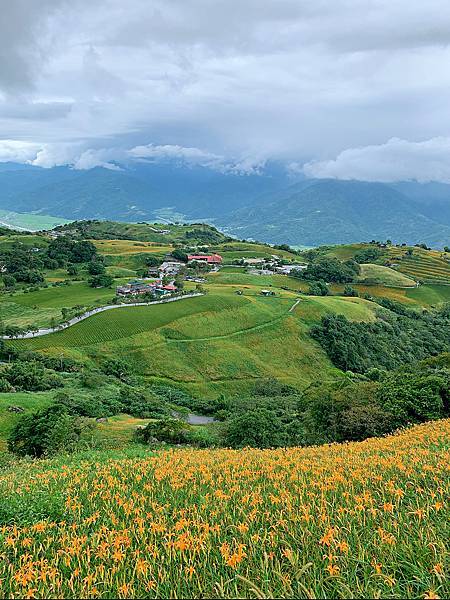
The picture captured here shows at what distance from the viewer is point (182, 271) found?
128125 mm

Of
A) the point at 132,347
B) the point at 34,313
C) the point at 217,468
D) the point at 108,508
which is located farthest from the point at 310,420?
the point at 34,313

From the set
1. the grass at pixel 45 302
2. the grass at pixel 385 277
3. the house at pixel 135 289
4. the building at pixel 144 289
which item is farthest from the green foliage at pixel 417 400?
the grass at pixel 385 277

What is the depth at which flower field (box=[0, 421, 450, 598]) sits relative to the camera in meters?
4.93

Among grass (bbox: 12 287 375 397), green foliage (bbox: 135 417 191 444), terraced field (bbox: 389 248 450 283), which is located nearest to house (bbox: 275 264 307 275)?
terraced field (bbox: 389 248 450 283)

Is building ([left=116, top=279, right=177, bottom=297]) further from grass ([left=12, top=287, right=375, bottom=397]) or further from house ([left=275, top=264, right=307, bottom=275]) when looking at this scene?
house ([left=275, top=264, right=307, bottom=275])

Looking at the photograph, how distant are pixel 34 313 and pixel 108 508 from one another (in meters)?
78.2

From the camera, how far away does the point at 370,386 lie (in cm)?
3312

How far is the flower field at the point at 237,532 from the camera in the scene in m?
4.93

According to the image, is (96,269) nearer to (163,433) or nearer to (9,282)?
(9,282)

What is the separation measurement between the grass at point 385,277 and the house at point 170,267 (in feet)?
186

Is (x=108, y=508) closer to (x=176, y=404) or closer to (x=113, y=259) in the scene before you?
(x=176, y=404)

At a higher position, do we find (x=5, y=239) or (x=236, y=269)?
(x=5, y=239)

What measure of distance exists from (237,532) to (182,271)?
12297 centimetres

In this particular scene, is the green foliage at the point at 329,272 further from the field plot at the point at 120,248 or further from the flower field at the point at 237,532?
the flower field at the point at 237,532
